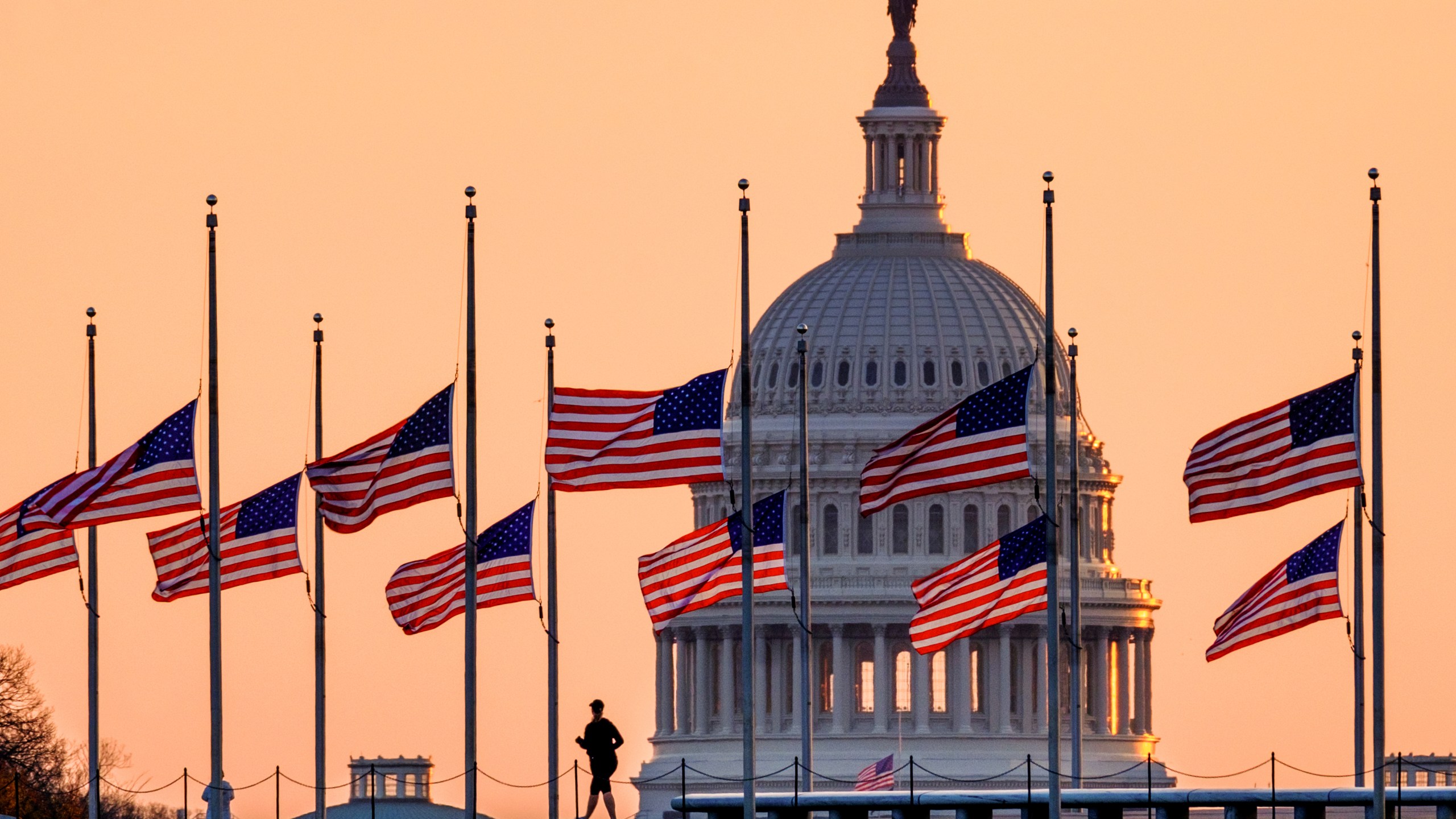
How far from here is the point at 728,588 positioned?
132m

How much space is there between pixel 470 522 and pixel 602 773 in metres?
6.93

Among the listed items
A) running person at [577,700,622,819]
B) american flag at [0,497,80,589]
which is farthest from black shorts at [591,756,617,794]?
american flag at [0,497,80,589]

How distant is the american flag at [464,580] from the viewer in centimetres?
13175

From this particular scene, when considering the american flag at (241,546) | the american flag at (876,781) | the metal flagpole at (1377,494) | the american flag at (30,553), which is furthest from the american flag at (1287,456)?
the american flag at (876,781)

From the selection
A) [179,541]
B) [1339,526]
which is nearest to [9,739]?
[179,541]

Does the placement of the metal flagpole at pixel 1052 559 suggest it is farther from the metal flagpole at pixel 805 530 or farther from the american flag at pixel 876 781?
the american flag at pixel 876 781

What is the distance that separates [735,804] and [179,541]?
15214 mm

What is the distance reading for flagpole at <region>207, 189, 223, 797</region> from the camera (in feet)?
416

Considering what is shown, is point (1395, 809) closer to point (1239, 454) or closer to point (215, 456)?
point (1239, 454)

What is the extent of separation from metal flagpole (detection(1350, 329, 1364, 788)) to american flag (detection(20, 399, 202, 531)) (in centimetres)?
2428

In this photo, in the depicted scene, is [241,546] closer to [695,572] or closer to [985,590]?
[695,572]

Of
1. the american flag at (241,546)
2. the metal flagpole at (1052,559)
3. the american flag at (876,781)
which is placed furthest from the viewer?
the american flag at (876,781)

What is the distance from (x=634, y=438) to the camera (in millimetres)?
126438

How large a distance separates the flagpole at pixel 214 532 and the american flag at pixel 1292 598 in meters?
21.2
